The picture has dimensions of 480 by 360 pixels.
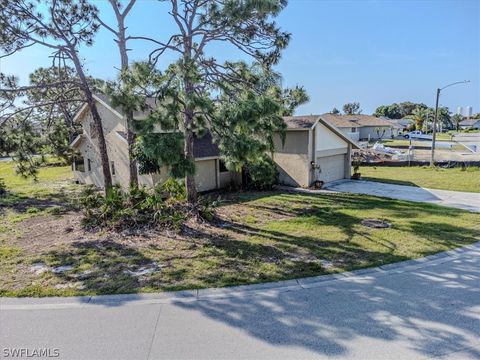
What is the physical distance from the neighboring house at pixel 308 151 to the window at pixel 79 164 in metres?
12.9

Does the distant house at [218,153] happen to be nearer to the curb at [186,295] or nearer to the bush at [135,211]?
the bush at [135,211]

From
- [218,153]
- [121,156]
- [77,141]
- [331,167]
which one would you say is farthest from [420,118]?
[77,141]

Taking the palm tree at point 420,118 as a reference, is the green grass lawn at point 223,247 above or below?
below

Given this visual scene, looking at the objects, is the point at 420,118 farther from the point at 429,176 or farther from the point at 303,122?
the point at 303,122

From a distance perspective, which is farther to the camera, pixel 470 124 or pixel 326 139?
pixel 470 124

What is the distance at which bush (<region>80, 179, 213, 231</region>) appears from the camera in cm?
1025

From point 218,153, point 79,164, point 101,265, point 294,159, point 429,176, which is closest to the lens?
point 101,265

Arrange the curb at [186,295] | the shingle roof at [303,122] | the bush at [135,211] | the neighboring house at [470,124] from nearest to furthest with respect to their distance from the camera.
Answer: the curb at [186,295], the bush at [135,211], the shingle roof at [303,122], the neighboring house at [470,124]

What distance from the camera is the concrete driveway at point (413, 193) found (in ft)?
45.3

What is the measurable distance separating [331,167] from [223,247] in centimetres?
1311

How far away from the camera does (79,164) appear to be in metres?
21.4

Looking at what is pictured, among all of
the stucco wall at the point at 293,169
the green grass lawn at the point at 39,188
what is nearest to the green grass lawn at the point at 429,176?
the stucco wall at the point at 293,169

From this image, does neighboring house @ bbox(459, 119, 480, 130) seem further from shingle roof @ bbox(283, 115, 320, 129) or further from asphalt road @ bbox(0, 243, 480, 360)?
asphalt road @ bbox(0, 243, 480, 360)

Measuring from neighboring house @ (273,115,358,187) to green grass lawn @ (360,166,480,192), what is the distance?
133 inches
